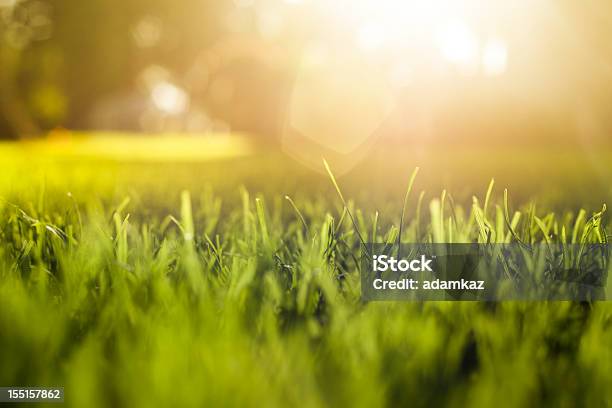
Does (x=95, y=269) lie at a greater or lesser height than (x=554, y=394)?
greater

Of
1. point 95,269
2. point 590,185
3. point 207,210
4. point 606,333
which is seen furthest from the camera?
point 590,185

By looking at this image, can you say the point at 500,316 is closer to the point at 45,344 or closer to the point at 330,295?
the point at 330,295

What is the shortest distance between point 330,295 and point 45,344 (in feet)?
1.33

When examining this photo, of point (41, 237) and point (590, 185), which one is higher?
point (590, 185)

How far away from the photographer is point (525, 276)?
3.66ft

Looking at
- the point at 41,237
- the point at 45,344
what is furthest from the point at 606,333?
the point at 41,237

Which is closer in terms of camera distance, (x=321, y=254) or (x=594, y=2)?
(x=321, y=254)

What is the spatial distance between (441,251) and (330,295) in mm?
338

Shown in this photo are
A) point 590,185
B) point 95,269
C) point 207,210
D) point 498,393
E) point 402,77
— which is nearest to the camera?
point 498,393

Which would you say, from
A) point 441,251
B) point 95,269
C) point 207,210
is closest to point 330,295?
point 441,251

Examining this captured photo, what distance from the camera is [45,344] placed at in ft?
2.47

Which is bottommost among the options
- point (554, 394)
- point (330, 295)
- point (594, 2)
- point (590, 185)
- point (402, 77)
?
point (554, 394)

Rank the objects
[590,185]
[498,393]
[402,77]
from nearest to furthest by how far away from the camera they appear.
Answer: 1. [498,393]
2. [590,185]
3. [402,77]

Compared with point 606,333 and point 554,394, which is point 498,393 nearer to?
point 554,394
